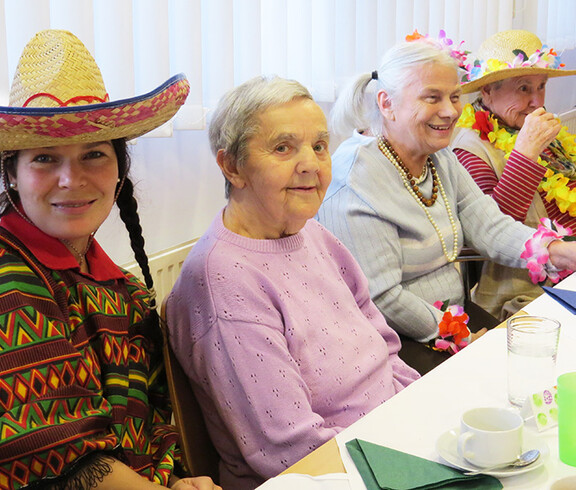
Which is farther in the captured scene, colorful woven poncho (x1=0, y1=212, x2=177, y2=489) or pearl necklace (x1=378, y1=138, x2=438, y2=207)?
pearl necklace (x1=378, y1=138, x2=438, y2=207)

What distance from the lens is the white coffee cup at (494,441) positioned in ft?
3.18

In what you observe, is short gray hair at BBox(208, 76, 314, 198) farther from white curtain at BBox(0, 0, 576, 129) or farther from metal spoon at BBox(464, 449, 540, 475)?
metal spoon at BBox(464, 449, 540, 475)

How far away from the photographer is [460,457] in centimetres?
101

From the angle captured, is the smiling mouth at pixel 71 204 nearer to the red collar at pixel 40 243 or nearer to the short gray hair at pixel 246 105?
the red collar at pixel 40 243

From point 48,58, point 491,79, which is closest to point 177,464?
point 48,58

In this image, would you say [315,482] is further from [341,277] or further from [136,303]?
[341,277]

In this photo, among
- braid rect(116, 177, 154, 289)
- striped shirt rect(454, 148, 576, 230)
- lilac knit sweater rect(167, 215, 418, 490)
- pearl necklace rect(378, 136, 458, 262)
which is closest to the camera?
lilac knit sweater rect(167, 215, 418, 490)

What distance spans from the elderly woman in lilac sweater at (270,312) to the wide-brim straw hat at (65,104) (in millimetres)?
276

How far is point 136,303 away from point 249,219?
0.31 meters

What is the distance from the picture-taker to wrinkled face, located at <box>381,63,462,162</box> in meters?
2.28

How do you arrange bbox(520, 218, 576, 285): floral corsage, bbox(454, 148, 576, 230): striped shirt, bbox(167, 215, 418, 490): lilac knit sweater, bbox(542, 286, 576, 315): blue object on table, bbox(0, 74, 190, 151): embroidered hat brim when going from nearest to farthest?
bbox(0, 74, 190, 151): embroidered hat brim
bbox(167, 215, 418, 490): lilac knit sweater
bbox(542, 286, 576, 315): blue object on table
bbox(520, 218, 576, 285): floral corsage
bbox(454, 148, 576, 230): striped shirt

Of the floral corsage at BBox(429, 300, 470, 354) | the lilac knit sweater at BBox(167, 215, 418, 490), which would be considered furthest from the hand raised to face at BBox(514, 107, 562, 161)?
the lilac knit sweater at BBox(167, 215, 418, 490)

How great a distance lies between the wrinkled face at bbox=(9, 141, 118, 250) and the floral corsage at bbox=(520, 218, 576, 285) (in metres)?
1.66

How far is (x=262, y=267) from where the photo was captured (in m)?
1.45
